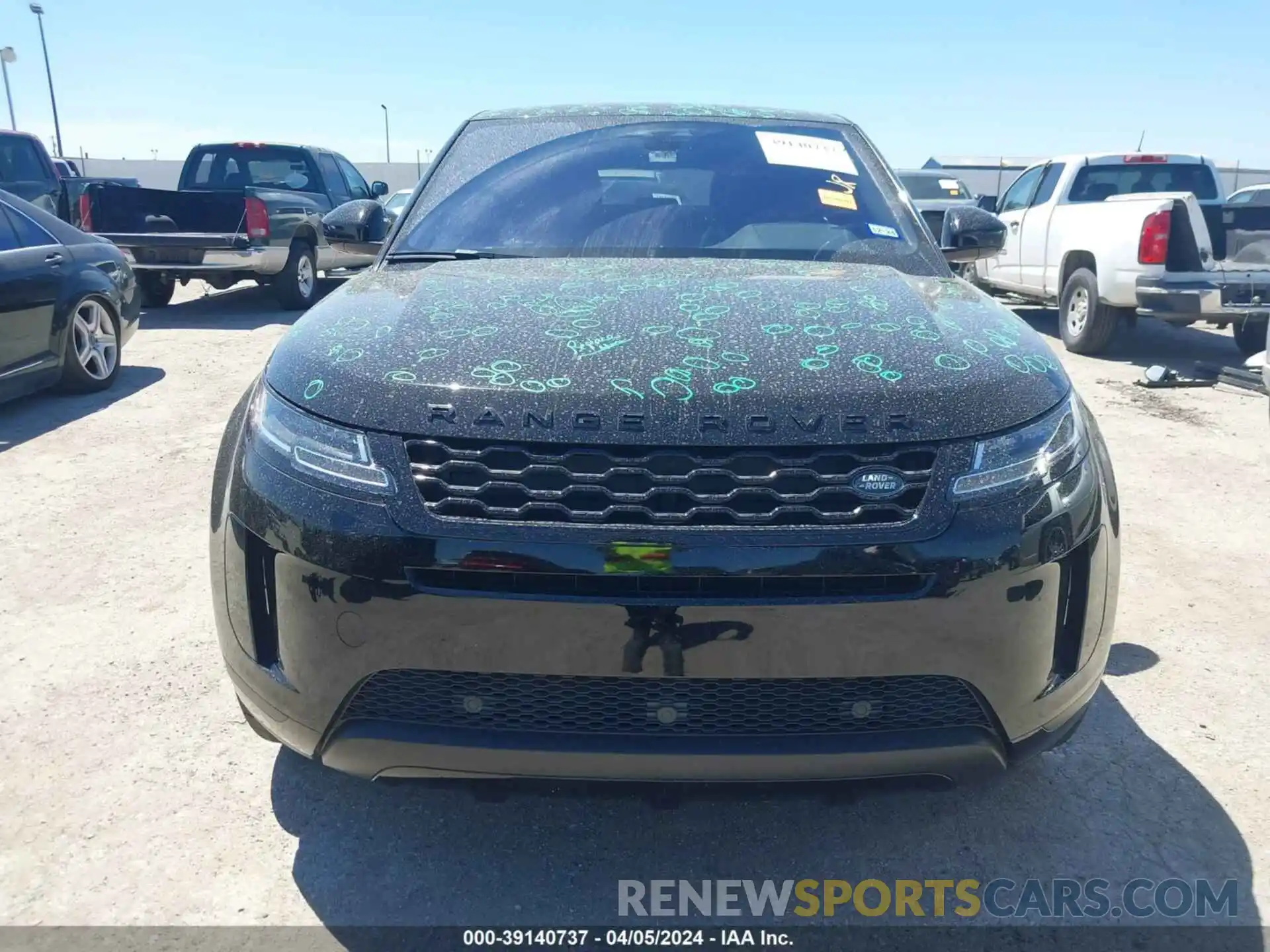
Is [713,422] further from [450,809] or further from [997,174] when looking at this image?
[997,174]

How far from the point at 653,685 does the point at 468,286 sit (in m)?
1.17

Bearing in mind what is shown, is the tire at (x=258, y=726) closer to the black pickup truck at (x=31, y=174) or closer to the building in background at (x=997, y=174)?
the black pickup truck at (x=31, y=174)

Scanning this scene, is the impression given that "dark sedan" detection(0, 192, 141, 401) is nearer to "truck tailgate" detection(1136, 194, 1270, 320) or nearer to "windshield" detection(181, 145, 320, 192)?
"windshield" detection(181, 145, 320, 192)

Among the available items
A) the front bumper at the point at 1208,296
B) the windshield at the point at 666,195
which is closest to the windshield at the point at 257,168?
the front bumper at the point at 1208,296

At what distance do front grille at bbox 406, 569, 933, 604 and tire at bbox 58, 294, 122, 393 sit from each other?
5814mm

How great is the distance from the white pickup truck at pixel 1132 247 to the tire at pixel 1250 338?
0.01m

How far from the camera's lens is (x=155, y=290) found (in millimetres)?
11242

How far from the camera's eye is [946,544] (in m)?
1.76

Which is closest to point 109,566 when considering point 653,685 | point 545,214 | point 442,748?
point 545,214

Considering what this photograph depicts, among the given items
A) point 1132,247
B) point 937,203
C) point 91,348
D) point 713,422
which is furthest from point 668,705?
point 937,203

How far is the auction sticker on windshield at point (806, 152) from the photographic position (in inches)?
130

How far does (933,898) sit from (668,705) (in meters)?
0.84

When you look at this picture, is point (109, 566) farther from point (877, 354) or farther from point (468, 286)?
point (877, 354)

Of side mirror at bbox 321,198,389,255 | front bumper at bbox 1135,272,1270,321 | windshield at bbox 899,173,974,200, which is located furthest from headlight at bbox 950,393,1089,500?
windshield at bbox 899,173,974,200
